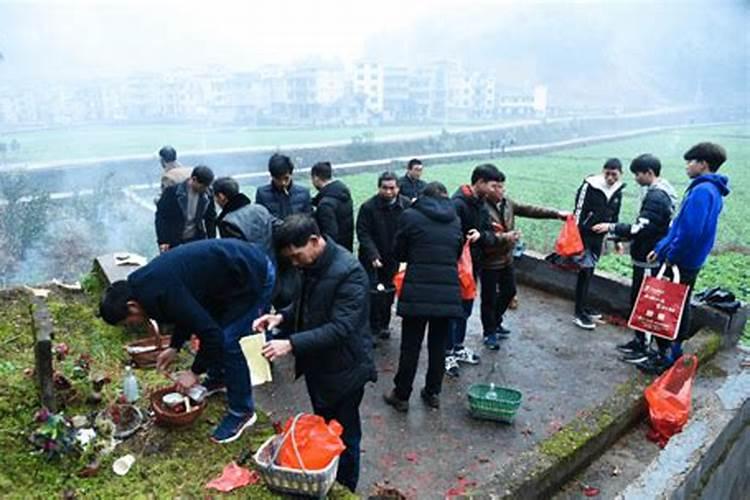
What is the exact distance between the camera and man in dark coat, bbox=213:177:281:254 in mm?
4488

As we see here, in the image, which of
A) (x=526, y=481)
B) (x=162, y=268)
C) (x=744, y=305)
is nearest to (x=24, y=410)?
(x=162, y=268)

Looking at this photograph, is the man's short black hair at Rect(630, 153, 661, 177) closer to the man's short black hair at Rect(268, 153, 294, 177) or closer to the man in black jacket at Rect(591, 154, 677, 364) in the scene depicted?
the man in black jacket at Rect(591, 154, 677, 364)

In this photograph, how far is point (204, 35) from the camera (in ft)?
113

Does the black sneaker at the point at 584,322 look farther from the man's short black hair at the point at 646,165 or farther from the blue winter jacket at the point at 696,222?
the man's short black hair at the point at 646,165

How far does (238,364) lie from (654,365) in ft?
12.3

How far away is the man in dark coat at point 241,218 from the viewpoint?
14.7 feet

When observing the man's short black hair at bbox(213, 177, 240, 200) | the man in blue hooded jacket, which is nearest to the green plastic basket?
the man in blue hooded jacket

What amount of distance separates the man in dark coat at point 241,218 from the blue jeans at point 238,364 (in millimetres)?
869

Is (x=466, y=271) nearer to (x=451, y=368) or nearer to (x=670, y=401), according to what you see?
(x=451, y=368)

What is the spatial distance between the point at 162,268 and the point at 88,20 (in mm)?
27345

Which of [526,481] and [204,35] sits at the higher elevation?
[204,35]

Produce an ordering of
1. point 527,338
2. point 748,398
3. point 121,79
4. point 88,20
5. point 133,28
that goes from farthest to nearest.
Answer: point 121,79 < point 133,28 < point 88,20 < point 527,338 < point 748,398

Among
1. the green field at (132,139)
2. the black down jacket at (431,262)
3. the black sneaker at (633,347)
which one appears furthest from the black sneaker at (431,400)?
the green field at (132,139)

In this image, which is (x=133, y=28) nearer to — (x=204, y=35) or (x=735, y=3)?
(x=204, y=35)
